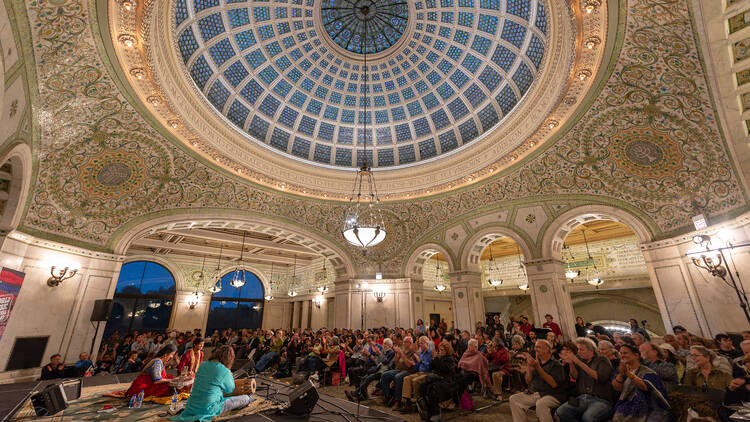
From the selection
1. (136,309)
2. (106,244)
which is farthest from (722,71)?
(136,309)

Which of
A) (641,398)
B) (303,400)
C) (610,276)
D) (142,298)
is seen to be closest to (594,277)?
(610,276)

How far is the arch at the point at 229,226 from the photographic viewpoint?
9.45 metres

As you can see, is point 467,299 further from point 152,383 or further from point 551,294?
point 152,383

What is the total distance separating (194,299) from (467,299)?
50.6 ft

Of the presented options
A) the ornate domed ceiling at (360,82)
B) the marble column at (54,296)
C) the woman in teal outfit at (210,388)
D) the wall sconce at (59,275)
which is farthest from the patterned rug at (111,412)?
the ornate domed ceiling at (360,82)

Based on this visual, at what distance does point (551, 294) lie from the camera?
9.82 m

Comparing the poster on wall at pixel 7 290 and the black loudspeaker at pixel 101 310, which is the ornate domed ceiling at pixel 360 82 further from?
the black loudspeaker at pixel 101 310

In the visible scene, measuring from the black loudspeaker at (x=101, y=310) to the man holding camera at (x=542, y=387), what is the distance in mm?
9929

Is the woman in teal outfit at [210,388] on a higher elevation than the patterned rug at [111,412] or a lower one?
higher

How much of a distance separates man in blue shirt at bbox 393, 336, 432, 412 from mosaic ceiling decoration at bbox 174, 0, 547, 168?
704 cm

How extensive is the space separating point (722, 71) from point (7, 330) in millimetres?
14841

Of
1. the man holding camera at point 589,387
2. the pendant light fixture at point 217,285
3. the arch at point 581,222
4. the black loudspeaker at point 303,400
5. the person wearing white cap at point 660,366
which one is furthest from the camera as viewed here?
the pendant light fixture at point 217,285

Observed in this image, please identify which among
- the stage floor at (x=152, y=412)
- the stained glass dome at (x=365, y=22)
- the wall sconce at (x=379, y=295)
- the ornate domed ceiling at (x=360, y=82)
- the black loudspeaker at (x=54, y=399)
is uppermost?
the stained glass dome at (x=365, y=22)

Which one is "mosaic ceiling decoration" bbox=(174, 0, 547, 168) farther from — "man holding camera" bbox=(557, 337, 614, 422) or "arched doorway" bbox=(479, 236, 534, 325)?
"man holding camera" bbox=(557, 337, 614, 422)
